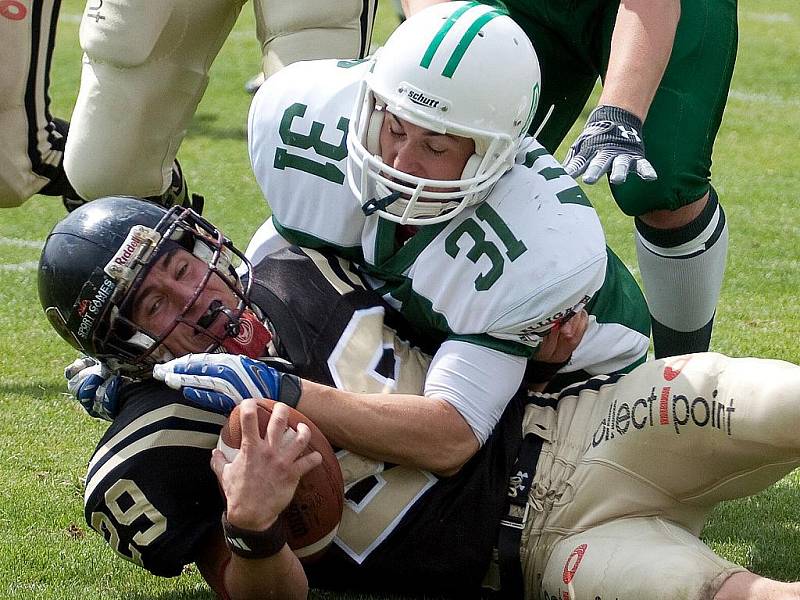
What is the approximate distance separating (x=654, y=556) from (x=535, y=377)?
1.72 feet

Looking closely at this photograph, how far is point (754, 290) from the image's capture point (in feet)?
13.9

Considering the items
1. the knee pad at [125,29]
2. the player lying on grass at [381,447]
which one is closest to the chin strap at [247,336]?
the player lying on grass at [381,447]

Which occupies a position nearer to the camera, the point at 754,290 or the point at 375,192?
the point at 375,192

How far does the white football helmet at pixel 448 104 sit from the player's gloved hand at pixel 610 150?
0.41 ft

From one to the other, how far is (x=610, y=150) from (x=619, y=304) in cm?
33

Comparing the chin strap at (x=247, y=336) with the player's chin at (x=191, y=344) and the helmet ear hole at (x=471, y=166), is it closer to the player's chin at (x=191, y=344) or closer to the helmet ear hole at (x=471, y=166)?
the player's chin at (x=191, y=344)

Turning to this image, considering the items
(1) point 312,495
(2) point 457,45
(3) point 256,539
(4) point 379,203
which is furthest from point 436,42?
(3) point 256,539

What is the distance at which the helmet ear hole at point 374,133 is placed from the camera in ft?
7.64

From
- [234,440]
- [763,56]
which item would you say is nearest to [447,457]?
[234,440]

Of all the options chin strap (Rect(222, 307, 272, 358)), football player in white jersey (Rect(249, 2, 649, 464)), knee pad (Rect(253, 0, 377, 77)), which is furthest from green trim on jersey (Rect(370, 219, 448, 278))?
knee pad (Rect(253, 0, 377, 77))

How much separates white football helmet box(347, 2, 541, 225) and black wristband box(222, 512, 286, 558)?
2.11 feet

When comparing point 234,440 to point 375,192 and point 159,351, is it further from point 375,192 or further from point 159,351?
point 375,192

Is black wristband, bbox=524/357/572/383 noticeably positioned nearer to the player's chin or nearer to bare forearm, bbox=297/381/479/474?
bare forearm, bbox=297/381/479/474

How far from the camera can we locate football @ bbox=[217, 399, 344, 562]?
1.94m
